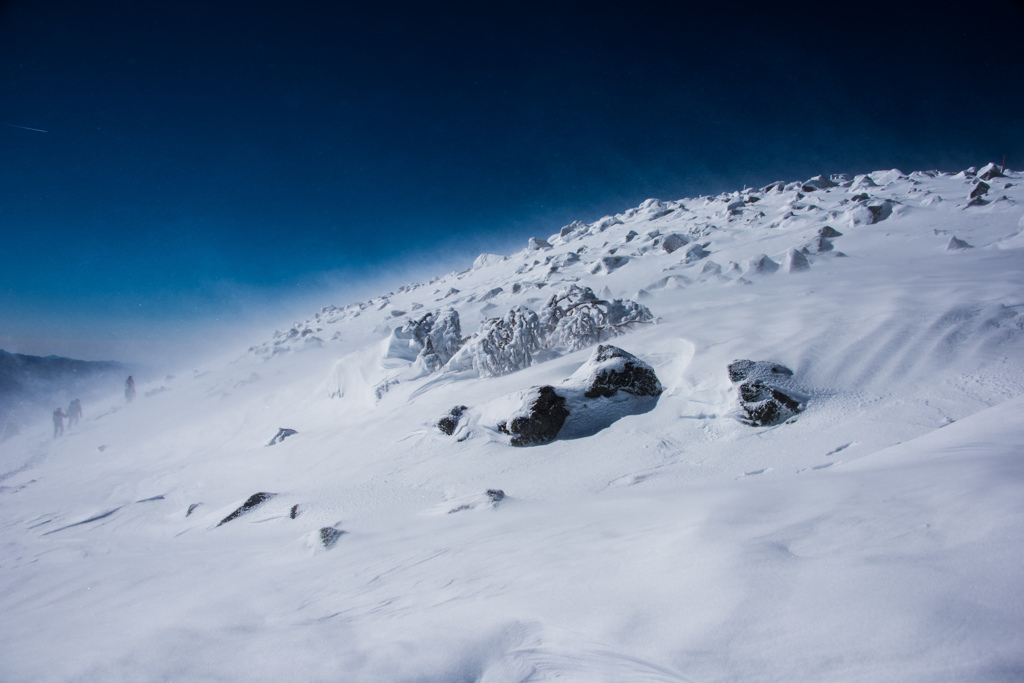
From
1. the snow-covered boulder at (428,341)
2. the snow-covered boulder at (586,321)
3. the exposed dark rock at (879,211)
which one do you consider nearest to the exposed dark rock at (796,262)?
the snow-covered boulder at (586,321)

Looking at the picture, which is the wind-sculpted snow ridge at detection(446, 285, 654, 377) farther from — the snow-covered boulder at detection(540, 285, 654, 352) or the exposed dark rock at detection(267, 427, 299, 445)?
the exposed dark rock at detection(267, 427, 299, 445)

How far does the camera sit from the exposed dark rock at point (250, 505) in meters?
3.44

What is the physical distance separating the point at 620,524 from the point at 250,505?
326cm

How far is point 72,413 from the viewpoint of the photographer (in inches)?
561

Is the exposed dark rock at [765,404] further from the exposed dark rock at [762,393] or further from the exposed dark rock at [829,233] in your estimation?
the exposed dark rock at [829,233]

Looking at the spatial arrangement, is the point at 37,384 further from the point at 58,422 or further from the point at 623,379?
the point at 623,379

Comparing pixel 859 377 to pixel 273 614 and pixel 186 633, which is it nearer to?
pixel 273 614

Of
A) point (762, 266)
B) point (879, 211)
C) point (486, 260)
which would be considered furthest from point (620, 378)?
point (486, 260)

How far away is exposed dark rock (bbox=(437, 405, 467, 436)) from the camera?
411cm

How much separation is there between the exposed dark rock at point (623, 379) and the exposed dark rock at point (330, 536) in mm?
2164

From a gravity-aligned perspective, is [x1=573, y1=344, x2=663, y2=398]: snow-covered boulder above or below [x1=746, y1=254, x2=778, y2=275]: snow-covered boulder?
below

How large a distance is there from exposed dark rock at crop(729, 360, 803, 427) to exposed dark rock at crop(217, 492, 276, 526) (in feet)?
13.1

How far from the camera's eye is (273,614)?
5.72 feet

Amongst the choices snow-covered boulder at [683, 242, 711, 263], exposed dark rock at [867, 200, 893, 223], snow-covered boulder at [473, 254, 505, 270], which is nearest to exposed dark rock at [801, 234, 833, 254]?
snow-covered boulder at [683, 242, 711, 263]
